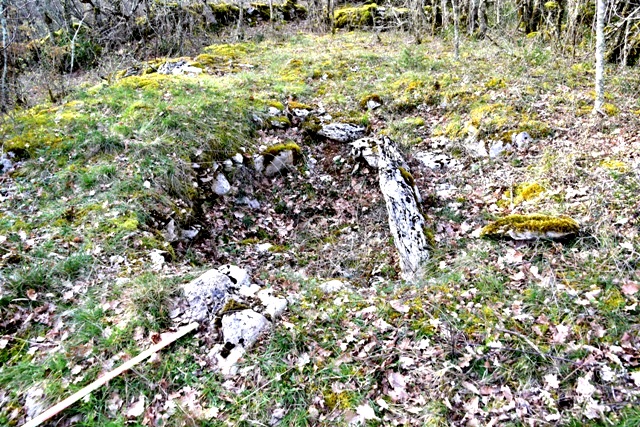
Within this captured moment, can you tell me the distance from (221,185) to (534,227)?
14.0 feet

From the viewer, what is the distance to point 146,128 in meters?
6.02

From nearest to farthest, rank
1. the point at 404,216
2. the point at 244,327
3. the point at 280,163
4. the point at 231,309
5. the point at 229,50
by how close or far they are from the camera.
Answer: the point at 244,327 < the point at 231,309 < the point at 404,216 < the point at 280,163 < the point at 229,50

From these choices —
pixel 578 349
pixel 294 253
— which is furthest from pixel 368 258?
pixel 578 349

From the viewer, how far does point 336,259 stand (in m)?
4.82

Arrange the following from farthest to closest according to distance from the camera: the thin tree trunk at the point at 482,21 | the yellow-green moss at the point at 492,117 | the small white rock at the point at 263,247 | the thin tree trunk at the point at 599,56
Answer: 1. the thin tree trunk at the point at 482,21
2. the yellow-green moss at the point at 492,117
3. the thin tree trunk at the point at 599,56
4. the small white rock at the point at 263,247

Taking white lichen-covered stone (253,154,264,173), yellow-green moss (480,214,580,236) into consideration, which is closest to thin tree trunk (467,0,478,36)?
white lichen-covered stone (253,154,264,173)

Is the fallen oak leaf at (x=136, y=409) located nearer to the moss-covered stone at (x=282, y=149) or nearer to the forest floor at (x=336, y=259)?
the forest floor at (x=336, y=259)

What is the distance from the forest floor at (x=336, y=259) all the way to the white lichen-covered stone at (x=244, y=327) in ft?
0.31

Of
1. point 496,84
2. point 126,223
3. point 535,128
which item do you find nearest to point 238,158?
point 126,223

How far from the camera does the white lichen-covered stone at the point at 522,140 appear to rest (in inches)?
226

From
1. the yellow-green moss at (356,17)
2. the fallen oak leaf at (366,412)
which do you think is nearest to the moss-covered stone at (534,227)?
the fallen oak leaf at (366,412)

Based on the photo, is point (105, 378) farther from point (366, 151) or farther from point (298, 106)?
point (298, 106)

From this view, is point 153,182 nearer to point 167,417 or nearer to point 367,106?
point 167,417

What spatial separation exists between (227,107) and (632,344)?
667 cm
